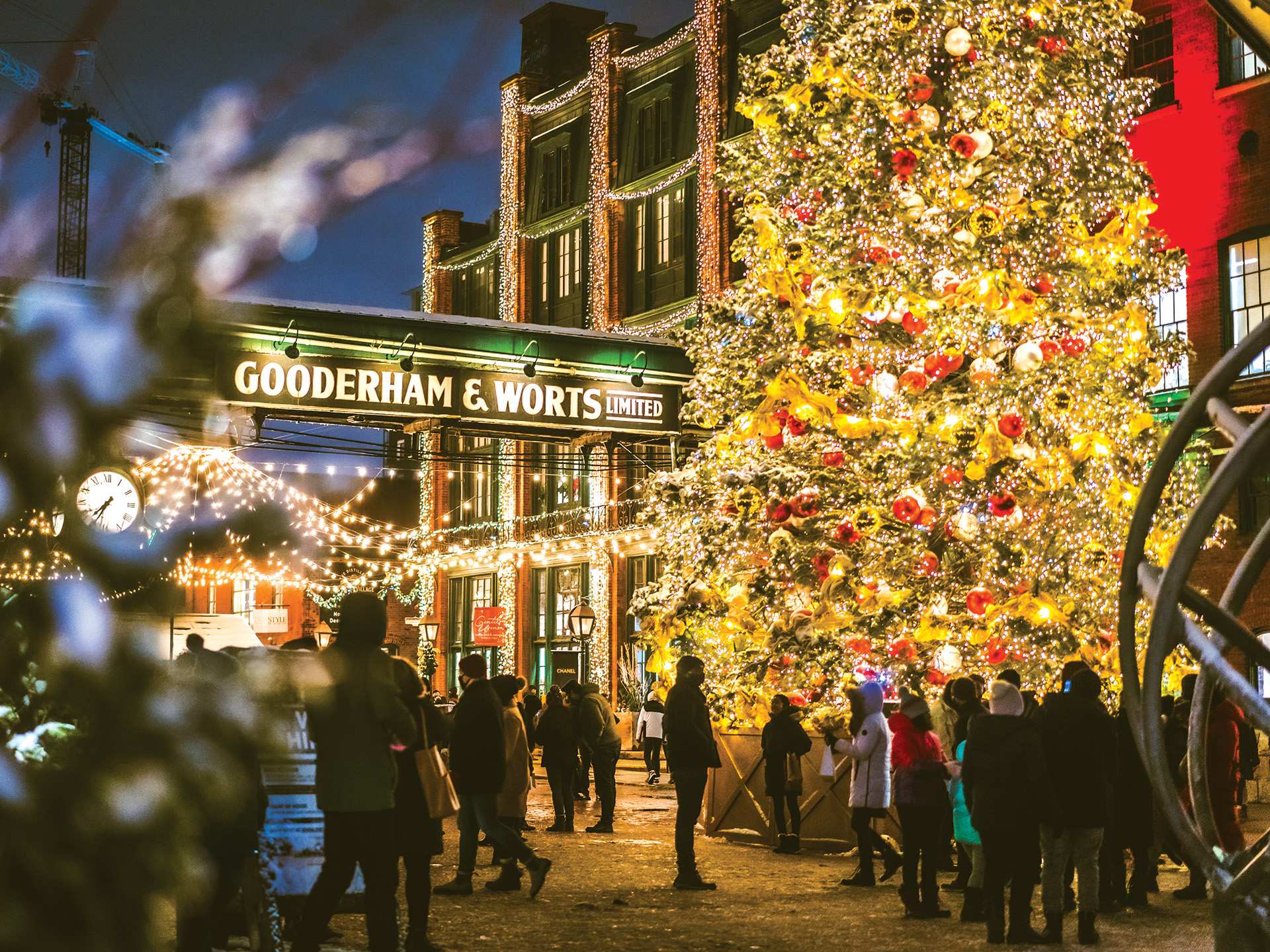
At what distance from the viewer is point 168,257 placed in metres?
1.34

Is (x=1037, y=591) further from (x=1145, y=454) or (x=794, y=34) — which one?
(x=794, y=34)

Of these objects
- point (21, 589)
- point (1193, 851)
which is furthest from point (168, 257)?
point (1193, 851)

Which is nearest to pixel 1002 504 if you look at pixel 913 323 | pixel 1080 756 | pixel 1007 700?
pixel 913 323

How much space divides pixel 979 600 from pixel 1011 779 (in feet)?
17.1

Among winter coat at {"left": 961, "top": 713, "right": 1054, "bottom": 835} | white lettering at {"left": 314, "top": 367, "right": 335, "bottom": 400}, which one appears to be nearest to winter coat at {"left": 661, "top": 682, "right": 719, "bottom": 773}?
winter coat at {"left": 961, "top": 713, "right": 1054, "bottom": 835}

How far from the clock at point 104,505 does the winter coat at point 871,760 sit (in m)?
11.6

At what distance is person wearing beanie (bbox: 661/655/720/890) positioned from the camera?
12273 millimetres

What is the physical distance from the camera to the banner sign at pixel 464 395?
1895 cm

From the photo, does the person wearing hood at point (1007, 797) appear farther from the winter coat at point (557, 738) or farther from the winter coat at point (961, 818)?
the winter coat at point (557, 738)

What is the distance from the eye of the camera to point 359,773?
6969 mm

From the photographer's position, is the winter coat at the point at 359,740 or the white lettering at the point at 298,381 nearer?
the winter coat at the point at 359,740

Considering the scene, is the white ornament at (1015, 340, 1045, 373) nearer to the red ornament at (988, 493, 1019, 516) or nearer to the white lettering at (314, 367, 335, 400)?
the red ornament at (988, 493, 1019, 516)

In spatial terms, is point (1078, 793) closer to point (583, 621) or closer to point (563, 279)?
point (583, 621)

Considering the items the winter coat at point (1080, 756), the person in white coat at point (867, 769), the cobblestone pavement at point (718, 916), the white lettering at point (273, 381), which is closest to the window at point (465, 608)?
the white lettering at point (273, 381)
